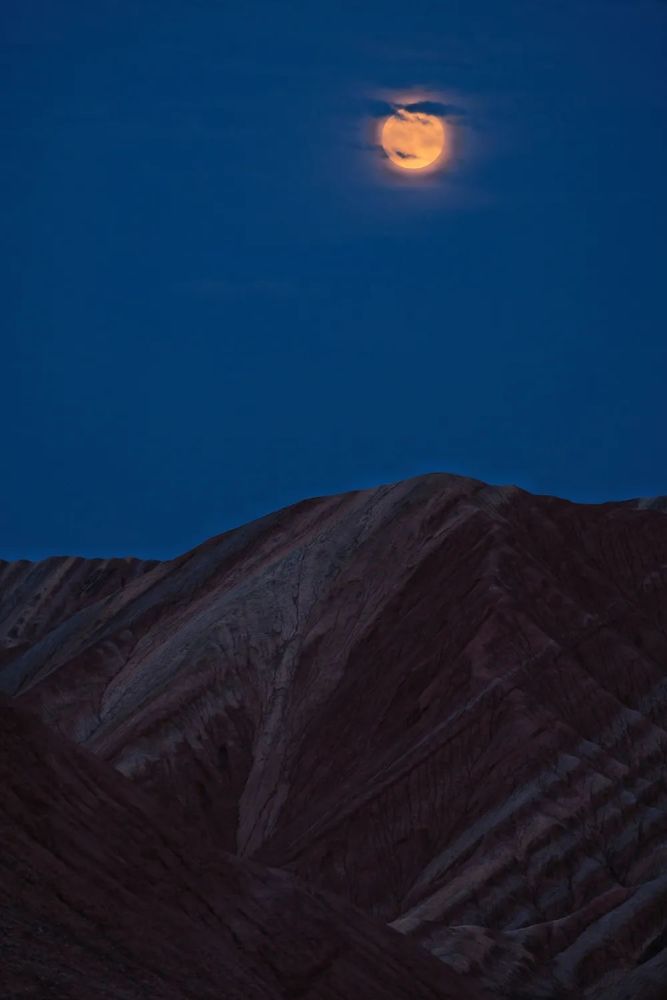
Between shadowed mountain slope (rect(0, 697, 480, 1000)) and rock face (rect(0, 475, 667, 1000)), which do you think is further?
rock face (rect(0, 475, 667, 1000))

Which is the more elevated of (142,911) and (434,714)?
(434,714)

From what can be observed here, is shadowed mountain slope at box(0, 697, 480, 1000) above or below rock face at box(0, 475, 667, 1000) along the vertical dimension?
below

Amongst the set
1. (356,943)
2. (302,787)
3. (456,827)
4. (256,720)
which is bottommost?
(356,943)

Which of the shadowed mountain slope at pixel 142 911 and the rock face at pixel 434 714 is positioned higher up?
the rock face at pixel 434 714

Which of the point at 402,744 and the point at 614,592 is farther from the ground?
the point at 614,592

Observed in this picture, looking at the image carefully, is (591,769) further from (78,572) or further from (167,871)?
(78,572)

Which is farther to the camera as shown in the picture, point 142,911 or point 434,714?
point 434,714

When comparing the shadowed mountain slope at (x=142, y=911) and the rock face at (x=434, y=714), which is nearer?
the shadowed mountain slope at (x=142, y=911)

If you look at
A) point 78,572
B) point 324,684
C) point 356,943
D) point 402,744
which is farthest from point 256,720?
point 78,572
